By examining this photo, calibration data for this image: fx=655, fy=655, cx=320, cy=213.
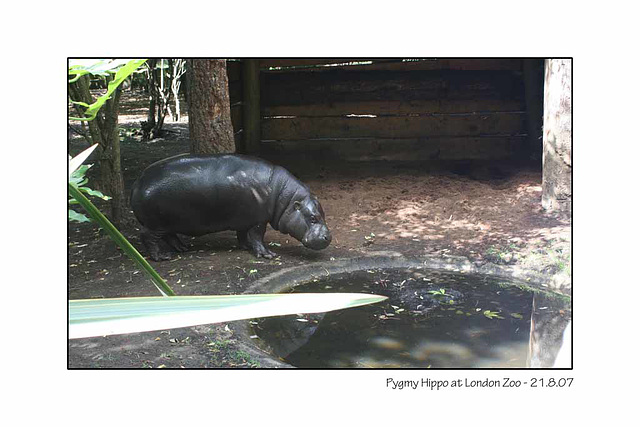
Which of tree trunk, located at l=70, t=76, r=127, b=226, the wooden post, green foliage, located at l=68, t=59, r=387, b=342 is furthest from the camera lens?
the wooden post

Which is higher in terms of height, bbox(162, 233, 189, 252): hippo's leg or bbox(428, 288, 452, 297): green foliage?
bbox(162, 233, 189, 252): hippo's leg

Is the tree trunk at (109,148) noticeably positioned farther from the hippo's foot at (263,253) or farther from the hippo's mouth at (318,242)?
the hippo's mouth at (318,242)

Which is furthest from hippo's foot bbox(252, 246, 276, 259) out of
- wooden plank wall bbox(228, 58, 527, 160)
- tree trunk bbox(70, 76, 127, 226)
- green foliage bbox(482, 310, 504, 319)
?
wooden plank wall bbox(228, 58, 527, 160)

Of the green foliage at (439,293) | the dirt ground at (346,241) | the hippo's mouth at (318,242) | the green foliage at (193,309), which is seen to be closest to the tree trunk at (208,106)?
the dirt ground at (346,241)

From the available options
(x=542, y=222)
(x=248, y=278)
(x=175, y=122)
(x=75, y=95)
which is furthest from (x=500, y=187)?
(x=175, y=122)

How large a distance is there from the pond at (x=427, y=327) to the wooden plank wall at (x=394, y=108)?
4.02 metres

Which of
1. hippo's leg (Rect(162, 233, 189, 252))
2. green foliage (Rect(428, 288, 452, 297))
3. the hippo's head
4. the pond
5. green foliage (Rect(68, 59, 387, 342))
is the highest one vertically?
green foliage (Rect(68, 59, 387, 342))

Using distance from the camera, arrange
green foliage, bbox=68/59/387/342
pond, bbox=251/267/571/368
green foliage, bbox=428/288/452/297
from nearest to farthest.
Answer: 1. green foliage, bbox=68/59/387/342
2. pond, bbox=251/267/571/368
3. green foliage, bbox=428/288/452/297

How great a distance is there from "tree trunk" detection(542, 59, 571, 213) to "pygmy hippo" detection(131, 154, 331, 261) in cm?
243

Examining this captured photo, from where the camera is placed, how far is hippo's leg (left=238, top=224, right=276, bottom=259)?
5.91 m

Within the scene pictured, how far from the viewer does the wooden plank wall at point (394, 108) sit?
9250 millimetres

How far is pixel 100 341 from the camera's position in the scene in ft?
13.3

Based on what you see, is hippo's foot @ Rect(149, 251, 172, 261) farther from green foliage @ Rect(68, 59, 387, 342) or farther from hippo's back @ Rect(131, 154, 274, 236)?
green foliage @ Rect(68, 59, 387, 342)

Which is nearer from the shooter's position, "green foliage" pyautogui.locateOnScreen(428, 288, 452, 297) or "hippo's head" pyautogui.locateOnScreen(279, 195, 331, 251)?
"green foliage" pyautogui.locateOnScreen(428, 288, 452, 297)
